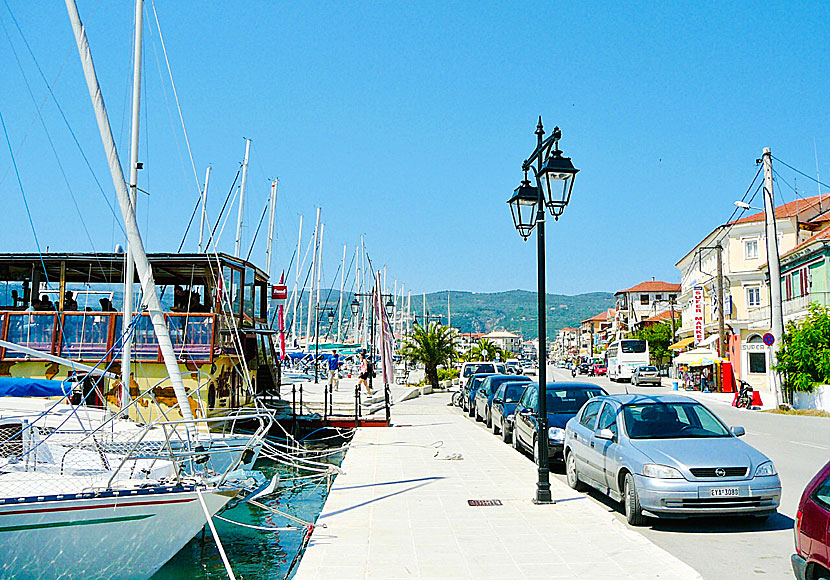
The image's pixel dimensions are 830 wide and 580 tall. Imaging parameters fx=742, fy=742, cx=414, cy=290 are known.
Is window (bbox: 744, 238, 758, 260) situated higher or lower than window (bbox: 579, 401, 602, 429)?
higher

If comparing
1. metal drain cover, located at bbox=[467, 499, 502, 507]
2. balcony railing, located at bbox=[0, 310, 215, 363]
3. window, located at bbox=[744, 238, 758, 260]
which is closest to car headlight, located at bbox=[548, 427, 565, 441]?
metal drain cover, located at bbox=[467, 499, 502, 507]

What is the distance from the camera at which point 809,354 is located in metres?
32.0

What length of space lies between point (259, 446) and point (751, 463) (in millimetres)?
6968

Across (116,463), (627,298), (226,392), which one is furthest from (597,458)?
(627,298)

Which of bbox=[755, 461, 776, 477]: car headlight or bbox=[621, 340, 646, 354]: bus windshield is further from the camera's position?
bbox=[621, 340, 646, 354]: bus windshield

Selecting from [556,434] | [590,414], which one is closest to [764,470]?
[590,414]

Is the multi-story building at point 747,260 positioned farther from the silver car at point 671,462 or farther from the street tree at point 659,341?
the silver car at point 671,462

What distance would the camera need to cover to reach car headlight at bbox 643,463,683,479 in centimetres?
908

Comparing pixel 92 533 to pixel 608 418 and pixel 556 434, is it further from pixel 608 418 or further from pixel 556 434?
pixel 556 434

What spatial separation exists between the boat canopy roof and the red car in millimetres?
15467

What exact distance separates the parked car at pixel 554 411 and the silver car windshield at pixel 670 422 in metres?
3.94

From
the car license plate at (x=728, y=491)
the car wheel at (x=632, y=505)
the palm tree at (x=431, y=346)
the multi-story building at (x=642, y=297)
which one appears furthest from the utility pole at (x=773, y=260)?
the multi-story building at (x=642, y=297)

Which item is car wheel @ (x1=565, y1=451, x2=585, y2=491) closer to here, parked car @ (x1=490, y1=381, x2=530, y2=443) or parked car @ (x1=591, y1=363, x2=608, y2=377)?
parked car @ (x1=490, y1=381, x2=530, y2=443)

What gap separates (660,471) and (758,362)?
39.0 metres
